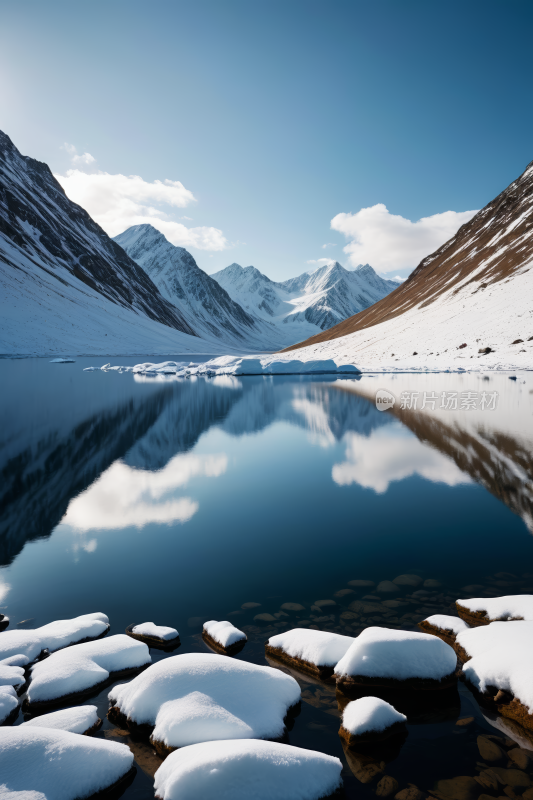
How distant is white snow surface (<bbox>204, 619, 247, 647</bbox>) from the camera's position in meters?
6.27

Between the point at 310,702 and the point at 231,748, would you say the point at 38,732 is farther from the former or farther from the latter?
the point at 310,702

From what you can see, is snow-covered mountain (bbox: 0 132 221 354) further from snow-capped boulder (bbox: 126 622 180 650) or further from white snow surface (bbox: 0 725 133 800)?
white snow surface (bbox: 0 725 133 800)

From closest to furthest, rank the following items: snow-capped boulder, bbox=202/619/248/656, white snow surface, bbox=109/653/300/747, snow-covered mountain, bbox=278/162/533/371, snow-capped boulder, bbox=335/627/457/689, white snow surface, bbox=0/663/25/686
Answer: white snow surface, bbox=109/653/300/747
snow-capped boulder, bbox=335/627/457/689
white snow surface, bbox=0/663/25/686
snow-capped boulder, bbox=202/619/248/656
snow-covered mountain, bbox=278/162/533/371

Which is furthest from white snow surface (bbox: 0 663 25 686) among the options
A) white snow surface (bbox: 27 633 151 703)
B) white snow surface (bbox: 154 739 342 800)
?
white snow surface (bbox: 154 739 342 800)

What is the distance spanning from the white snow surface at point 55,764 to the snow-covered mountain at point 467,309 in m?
52.9

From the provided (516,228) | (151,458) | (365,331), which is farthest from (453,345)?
(151,458)

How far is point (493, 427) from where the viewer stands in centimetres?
2103

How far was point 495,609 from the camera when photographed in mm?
6785

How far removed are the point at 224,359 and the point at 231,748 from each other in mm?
74650

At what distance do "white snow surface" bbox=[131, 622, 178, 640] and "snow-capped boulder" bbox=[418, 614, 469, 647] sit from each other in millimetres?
3598

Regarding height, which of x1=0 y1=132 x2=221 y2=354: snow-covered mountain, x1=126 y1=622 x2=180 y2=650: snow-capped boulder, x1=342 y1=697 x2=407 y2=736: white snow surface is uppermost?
x1=0 y1=132 x2=221 y2=354: snow-covered mountain


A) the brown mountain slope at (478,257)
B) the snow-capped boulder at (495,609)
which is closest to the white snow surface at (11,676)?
the snow-capped boulder at (495,609)

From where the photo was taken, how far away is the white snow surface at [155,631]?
650cm

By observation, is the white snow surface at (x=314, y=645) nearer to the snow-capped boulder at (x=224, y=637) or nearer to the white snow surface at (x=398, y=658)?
the white snow surface at (x=398, y=658)
